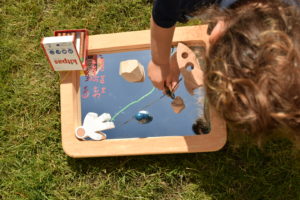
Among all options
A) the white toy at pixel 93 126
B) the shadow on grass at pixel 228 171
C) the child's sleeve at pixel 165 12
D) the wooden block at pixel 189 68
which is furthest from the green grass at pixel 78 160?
the child's sleeve at pixel 165 12

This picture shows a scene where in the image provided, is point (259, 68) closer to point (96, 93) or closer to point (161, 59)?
point (161, 59)

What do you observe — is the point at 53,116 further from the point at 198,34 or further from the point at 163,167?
the point at 198,34

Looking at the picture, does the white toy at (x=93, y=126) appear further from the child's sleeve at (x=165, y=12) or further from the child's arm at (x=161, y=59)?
the child's sleeve at (x=165, y=12)

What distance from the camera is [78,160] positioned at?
46.0 inches

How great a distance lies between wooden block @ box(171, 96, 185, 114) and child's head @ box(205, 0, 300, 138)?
400 mm

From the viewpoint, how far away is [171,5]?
76cm

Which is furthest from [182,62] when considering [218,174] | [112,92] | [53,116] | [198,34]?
[53,116]

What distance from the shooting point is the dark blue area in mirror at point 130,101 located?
1.08 m

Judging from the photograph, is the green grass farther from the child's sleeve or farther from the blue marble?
the child's sleeve

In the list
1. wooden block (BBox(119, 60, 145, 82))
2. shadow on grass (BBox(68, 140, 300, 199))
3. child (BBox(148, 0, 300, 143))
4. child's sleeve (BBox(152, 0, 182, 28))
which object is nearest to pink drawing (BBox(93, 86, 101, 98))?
wooden block (BBox(119, 60, 145, 82))

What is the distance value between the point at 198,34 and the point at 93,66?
39 cm

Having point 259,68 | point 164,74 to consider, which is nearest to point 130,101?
point 164,74

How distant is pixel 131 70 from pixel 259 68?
1.73ft

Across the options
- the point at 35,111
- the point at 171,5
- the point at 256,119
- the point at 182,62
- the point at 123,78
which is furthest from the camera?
the point at 35,111
